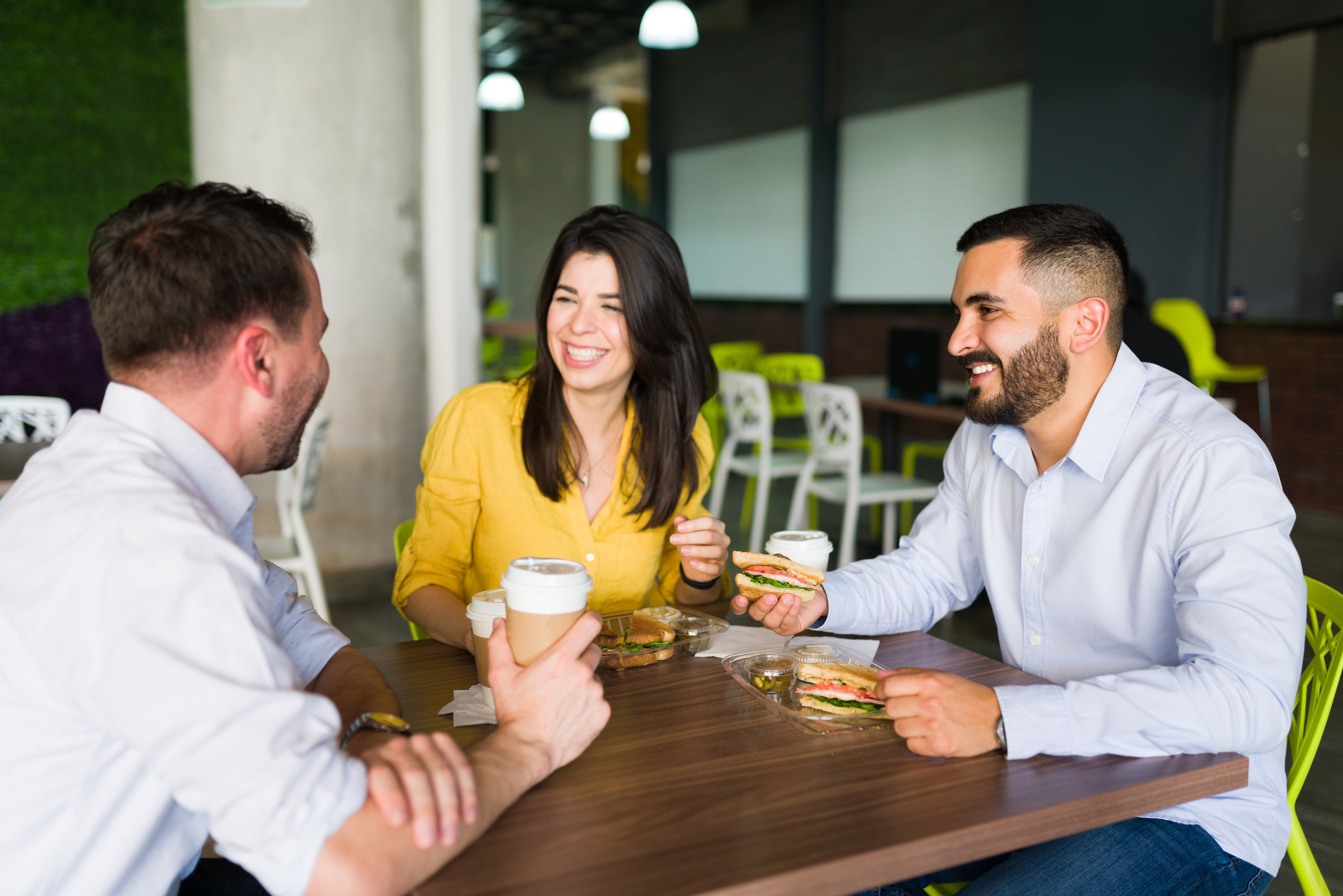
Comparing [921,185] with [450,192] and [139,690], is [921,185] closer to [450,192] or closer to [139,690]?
[450,192]

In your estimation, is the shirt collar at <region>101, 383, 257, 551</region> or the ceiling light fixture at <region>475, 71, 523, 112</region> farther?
the ceiling light fixture at <region>475, 71, 523, 112</region>

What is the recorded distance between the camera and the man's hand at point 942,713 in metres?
1.10

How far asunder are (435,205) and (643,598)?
10.0ft

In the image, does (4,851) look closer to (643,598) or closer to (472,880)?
(472,880)

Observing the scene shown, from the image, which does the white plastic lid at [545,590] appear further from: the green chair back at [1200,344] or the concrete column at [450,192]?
the green chair back at [1200,344]

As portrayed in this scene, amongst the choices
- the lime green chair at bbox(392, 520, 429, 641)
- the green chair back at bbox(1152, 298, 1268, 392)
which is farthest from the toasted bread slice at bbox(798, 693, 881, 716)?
the green chair back at bbox(1152, 298, 1268, 392)

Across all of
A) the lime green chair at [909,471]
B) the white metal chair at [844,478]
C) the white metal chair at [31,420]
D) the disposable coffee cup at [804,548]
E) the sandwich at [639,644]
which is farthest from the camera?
the lime green chair at [909,471]

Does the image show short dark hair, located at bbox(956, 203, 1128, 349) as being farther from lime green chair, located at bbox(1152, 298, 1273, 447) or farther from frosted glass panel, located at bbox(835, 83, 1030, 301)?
frosted glass panel, located at bbox(835, 83, 1030, 301)

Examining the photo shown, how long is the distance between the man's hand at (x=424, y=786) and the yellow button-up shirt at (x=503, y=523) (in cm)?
86

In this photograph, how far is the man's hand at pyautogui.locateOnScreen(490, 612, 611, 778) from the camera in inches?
40.3

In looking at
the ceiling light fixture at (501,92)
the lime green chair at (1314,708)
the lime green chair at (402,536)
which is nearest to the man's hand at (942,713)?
the lime green chair at (1314,708)

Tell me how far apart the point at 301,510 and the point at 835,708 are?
2473mm

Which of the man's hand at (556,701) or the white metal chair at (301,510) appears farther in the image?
the white metal chair at (301,510)

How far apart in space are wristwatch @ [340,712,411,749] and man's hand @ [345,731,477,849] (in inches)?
3.5
